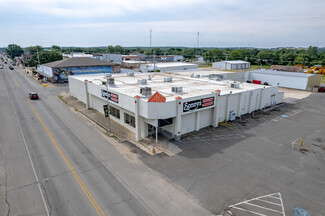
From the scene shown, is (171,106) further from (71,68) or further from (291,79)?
(291,79)

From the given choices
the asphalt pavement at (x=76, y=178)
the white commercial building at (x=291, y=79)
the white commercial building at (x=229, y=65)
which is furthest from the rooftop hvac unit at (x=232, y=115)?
the white commercial building at (x=229, y=65)

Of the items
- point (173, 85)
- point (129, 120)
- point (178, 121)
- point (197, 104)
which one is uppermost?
point (173, 85)

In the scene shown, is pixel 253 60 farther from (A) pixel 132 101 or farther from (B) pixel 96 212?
(B) pixel 96 212

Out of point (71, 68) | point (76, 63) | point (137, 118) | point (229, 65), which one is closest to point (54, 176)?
point (137, 118)

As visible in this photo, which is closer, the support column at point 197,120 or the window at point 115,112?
the support column at point 197,120

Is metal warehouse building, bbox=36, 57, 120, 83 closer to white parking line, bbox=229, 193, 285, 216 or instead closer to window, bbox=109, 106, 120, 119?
window, bbox=109, 106, 120, 119

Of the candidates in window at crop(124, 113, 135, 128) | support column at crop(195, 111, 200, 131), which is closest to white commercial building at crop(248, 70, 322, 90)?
support column at crop(195, 111, 200, 131)

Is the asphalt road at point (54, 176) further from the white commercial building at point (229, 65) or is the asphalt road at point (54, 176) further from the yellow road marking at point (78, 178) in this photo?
the white commercial building at point (229, 65)

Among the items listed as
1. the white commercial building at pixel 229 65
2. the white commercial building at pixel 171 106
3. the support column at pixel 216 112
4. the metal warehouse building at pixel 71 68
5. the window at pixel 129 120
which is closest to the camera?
the white commercial building at pixel 171 106
